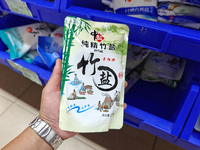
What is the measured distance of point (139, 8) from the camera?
0.53 meters

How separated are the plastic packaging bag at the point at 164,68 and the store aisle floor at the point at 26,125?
324mm

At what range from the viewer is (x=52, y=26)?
37.5 inches

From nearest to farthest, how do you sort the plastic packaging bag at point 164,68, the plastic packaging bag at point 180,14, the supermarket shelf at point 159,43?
the supermarket shelf at point 159,43 → the plastic packaging bag at point 180,14 → the plastic packaging bag at point 164,68

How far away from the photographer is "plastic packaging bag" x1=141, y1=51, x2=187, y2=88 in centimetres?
76

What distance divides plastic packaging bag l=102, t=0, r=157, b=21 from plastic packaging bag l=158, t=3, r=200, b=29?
23 millimetres

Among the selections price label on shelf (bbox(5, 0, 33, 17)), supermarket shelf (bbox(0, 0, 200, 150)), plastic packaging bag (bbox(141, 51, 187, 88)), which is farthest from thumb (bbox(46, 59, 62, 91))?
plastic packaging bag (bbox(141, 51, 187, 88))

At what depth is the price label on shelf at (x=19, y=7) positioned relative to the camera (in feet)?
1.81

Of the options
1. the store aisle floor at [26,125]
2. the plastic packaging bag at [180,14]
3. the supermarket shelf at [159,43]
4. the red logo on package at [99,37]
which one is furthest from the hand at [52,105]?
the plastic packaging bag at [180,14]

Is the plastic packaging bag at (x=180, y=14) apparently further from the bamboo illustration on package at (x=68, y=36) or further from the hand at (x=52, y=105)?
the hand at (x=52, y=105)

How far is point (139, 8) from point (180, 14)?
0.44 ft

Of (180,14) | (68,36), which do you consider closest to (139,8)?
(180,14)

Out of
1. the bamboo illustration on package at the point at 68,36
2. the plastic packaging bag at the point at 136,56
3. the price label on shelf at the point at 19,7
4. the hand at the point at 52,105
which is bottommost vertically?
the hand at the point at 52,105

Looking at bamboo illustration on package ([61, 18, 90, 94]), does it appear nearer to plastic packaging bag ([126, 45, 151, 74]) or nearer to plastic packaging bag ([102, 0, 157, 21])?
plastic packaging bag ([102, 0, 157, 21])

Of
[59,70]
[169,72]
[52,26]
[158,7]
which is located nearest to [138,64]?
[169,72]
